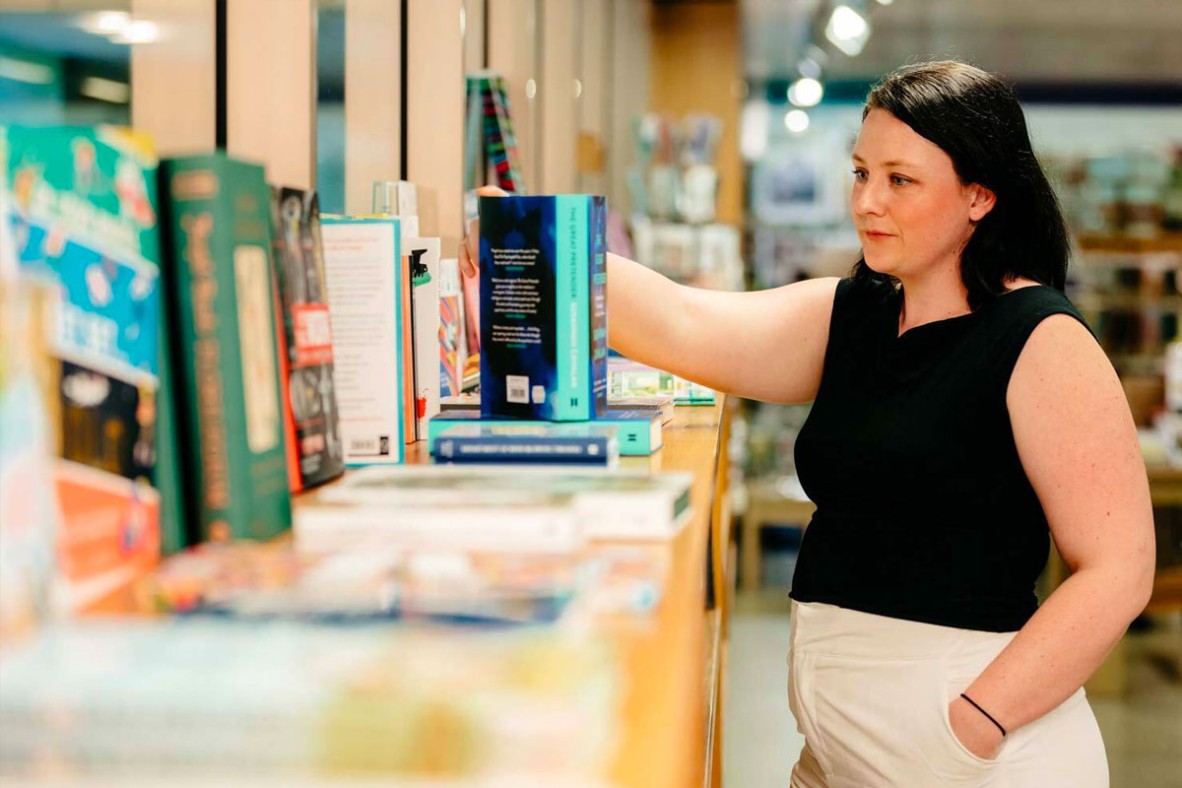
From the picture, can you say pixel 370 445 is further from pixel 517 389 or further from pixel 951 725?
pixel 951 725

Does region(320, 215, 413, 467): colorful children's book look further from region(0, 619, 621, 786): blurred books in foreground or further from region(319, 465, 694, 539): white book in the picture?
region(0, 619, 621, 786): blurred books in foreground

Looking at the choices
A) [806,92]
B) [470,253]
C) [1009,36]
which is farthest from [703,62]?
[470,253]

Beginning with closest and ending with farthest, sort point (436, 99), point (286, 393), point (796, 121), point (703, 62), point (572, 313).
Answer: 1. point (286, 393)
2. point (572, 313)
3. point (436, 99)
4. point (703, 62)
5. point (796, 121)

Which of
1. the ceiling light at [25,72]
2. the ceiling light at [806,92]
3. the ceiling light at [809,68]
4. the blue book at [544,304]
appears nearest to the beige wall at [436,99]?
the blue book at [544,304]

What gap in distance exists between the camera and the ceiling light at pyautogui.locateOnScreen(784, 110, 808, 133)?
13102 mm

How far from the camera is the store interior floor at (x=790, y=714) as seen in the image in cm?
431

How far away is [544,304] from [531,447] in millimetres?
318

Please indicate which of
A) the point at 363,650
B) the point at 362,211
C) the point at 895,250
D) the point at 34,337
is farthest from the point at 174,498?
the point at 362,211

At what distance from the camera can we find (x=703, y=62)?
8875 mm

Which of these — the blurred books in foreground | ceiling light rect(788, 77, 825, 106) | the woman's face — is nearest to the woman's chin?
the woman's face

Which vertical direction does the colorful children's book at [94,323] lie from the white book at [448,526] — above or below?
above

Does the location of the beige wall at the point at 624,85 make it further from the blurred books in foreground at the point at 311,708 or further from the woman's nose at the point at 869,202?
the blurred books in foreground at the point at 311,708

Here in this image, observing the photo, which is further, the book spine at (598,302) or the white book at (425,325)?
the white book at (425,325)

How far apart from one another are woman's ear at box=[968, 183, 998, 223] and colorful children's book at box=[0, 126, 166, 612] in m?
1.34
